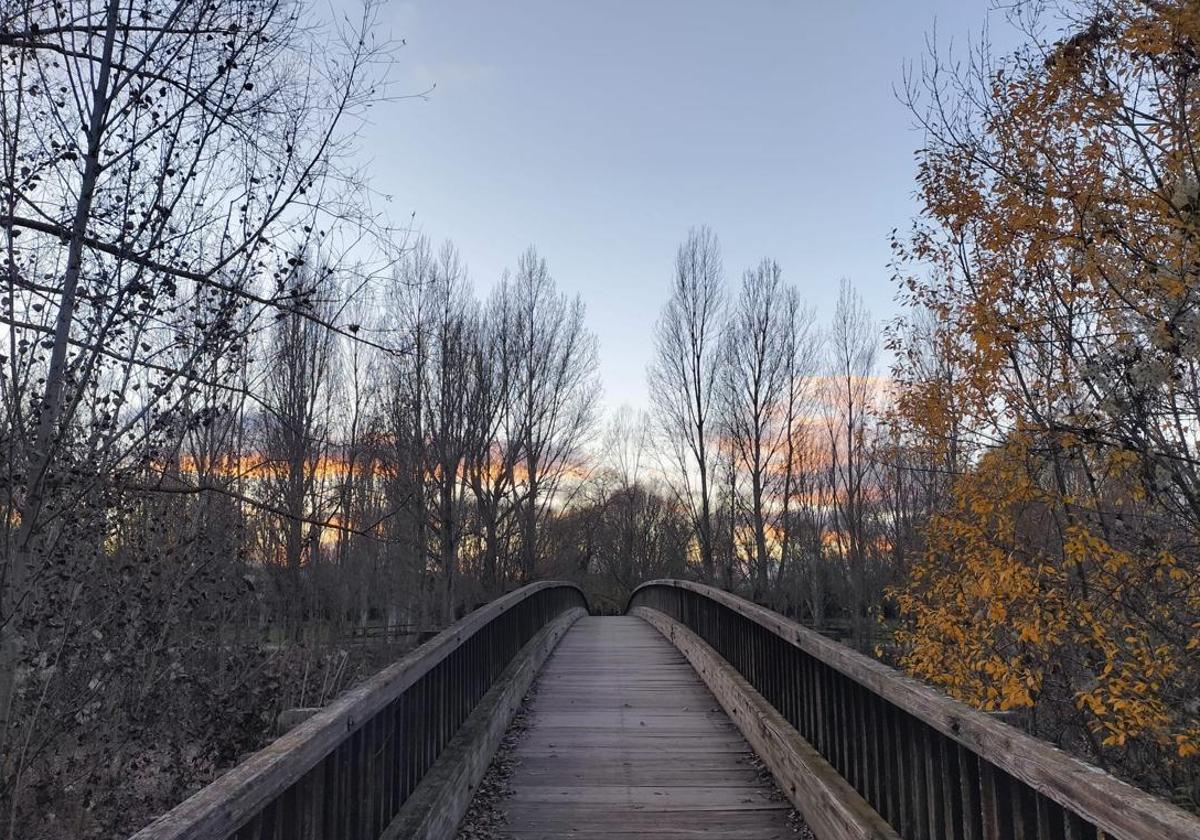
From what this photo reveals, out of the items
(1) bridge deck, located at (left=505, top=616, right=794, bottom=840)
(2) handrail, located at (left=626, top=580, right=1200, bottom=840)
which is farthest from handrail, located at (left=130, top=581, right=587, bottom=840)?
(2) handrail, located at (left=626, top=580, right=1200, bottom=840)

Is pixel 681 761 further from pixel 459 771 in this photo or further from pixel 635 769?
pixel 459 771

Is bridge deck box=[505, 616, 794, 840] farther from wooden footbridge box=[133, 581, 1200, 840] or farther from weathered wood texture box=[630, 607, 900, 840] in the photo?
weathered wood texture box=[630, 607, 900, 840]

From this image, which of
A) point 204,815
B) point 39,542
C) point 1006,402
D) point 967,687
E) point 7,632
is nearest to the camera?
point 204,815

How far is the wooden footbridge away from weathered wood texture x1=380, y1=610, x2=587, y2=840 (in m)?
0.02

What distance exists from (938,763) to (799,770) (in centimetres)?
158

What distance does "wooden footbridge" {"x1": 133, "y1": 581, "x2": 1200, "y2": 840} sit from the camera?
2.07 meters

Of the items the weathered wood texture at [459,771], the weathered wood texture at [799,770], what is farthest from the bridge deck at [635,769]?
the weathered wood texture at [459,771]

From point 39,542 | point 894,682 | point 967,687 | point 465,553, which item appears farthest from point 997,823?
point 465,553

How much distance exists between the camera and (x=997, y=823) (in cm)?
242

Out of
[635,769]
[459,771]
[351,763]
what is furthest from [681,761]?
[351,763]

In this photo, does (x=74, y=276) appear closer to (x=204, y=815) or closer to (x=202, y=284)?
(x=202, y=284)

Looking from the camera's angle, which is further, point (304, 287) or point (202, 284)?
point (304, 287)

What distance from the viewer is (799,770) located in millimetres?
4324

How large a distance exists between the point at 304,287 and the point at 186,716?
5884 mm
